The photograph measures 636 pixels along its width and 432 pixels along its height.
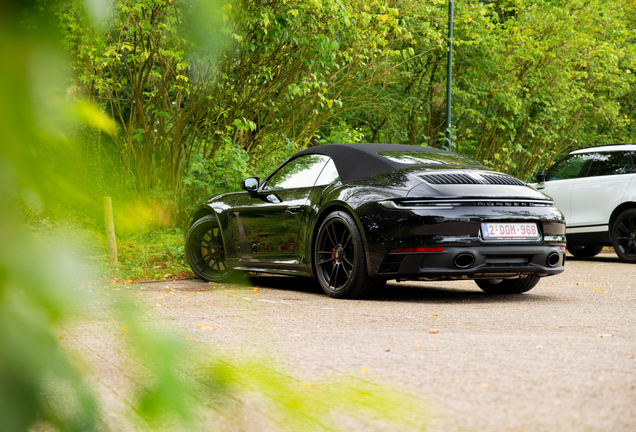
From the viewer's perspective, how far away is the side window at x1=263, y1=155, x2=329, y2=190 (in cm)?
709

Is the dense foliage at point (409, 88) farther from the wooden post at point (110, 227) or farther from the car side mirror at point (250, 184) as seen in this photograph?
the wooden post at point (110, 227)

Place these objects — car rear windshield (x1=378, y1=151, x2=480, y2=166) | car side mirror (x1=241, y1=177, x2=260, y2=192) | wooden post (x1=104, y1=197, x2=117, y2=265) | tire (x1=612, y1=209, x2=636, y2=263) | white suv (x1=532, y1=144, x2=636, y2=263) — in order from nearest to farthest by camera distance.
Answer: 1. wooden post (x1=104, y1=197, x2=117, y2=265)
2. car rear windshield (x1=378, y1=151, x2=480, y2=166)
3. car side mirror (x1=241, y1=177, x2=260, y2=192)
4. tire (x1=612, y1=209, x2=636, y2=263)
5. white suv (x1=532, y1=144, x2=636, y2=263)

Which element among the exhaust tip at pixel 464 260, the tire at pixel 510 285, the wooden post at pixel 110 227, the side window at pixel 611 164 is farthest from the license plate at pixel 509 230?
the side window at pixel 611 164

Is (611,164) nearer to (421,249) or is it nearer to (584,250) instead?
(584,250)

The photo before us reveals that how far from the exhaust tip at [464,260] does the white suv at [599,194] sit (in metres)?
6.62

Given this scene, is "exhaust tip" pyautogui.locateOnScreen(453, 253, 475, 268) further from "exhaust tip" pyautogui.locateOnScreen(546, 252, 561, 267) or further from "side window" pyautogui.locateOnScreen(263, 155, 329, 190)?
"side window" pyautogui.locateOnScreen(263, 155, 329, 190)

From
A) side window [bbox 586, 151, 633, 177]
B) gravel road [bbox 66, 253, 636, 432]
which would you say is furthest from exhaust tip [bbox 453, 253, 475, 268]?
side window [bbox 586, 151, 633, 177]

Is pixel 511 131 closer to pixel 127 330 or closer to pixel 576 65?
pixel 576 65

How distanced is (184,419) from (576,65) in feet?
70.4

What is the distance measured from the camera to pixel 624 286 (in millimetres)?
7730

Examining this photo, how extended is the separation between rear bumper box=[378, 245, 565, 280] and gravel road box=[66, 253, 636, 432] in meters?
0.28

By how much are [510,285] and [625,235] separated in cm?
542

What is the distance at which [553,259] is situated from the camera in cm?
621

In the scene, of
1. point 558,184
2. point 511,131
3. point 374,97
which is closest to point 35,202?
point 558,184
